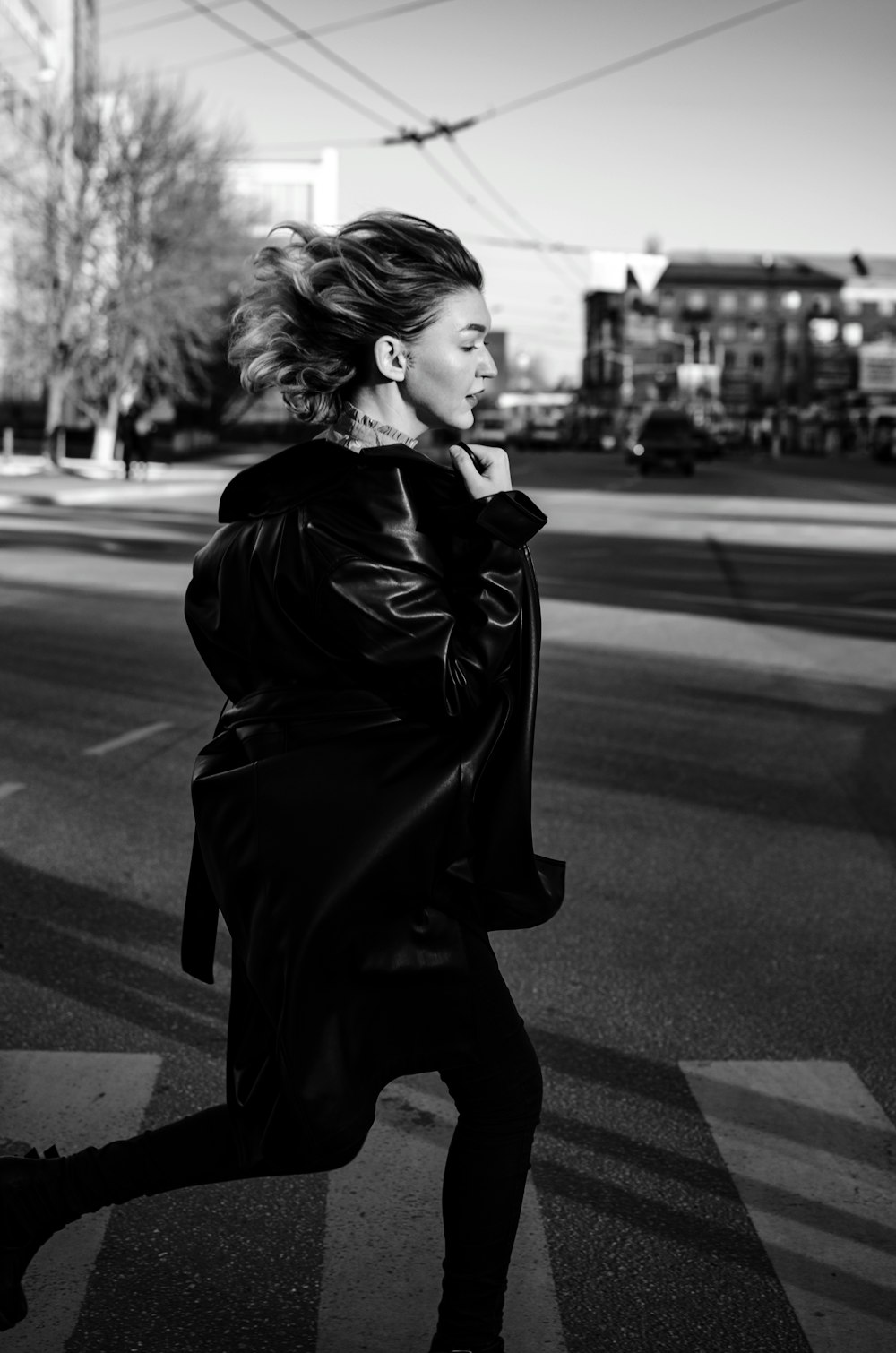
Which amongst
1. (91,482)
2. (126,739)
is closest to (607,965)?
(126,739)

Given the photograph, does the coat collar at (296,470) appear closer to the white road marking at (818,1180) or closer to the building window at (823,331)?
the white road marking at (818,1180)

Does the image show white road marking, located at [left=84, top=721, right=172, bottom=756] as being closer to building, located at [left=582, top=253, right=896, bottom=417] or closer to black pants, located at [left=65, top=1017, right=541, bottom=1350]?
black pants, located at [left=65, top=1017, right=541, bottom=1350]

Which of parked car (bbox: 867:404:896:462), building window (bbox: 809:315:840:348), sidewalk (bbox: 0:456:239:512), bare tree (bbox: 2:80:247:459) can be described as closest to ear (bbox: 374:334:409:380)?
sidewalk (bbox: 0:456:239:512)

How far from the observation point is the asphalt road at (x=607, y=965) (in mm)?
3006

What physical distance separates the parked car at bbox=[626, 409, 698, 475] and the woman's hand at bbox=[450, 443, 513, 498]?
50.1 metres

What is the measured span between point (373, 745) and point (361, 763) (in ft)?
0.10

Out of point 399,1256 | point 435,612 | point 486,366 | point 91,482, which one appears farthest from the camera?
point 91,482

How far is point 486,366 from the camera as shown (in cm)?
254

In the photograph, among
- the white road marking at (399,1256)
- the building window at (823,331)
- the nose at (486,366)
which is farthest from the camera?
the building window at (823,331)

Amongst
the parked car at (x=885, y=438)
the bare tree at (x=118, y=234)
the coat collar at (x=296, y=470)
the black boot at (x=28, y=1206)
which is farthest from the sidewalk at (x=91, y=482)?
the parked car at (x=885, y=438)

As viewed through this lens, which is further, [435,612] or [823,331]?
[823,331]

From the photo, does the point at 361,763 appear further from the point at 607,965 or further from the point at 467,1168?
the point at 607,965

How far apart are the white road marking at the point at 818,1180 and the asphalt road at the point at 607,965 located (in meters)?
0.01

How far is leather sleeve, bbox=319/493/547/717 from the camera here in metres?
2.28
